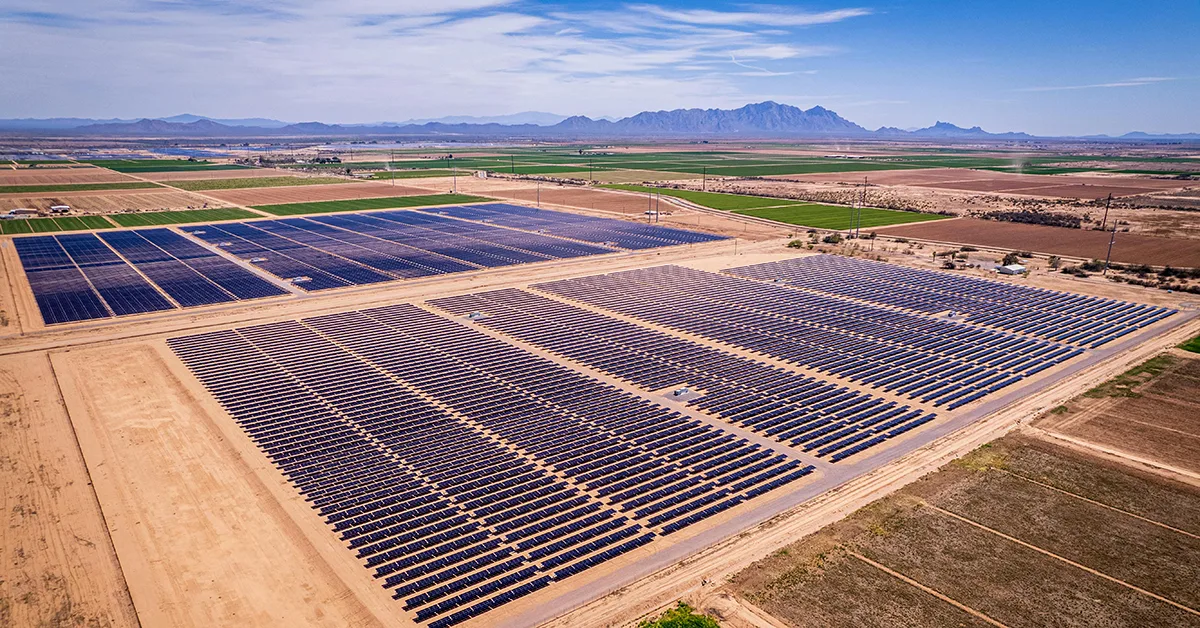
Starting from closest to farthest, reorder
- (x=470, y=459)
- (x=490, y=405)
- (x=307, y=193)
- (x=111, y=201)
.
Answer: (x=470, y=459) < (x=490, y=405) < (x=111, y=201) < (x=307, y=193)

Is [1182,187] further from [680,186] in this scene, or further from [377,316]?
[377,316]

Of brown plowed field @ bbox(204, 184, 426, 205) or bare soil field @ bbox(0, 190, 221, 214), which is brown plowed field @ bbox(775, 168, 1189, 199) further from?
bare soil field @ bbox(0, 190, 221, 214)

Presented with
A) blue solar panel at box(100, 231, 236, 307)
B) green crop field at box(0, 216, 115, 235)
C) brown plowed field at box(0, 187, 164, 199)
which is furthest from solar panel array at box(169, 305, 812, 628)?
brown plowed field at box(0, 187, 164, 199)

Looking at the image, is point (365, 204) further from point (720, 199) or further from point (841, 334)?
point (841, 334)

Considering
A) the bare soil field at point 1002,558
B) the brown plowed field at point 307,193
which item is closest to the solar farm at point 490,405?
the bare soil field at point 1002,558

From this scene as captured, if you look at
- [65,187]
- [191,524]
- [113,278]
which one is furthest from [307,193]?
→ [191,524]

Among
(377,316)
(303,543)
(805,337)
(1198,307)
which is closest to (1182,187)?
(1198,307)

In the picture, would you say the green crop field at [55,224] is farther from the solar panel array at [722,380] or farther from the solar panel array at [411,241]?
the solar panel array at [722,380]
